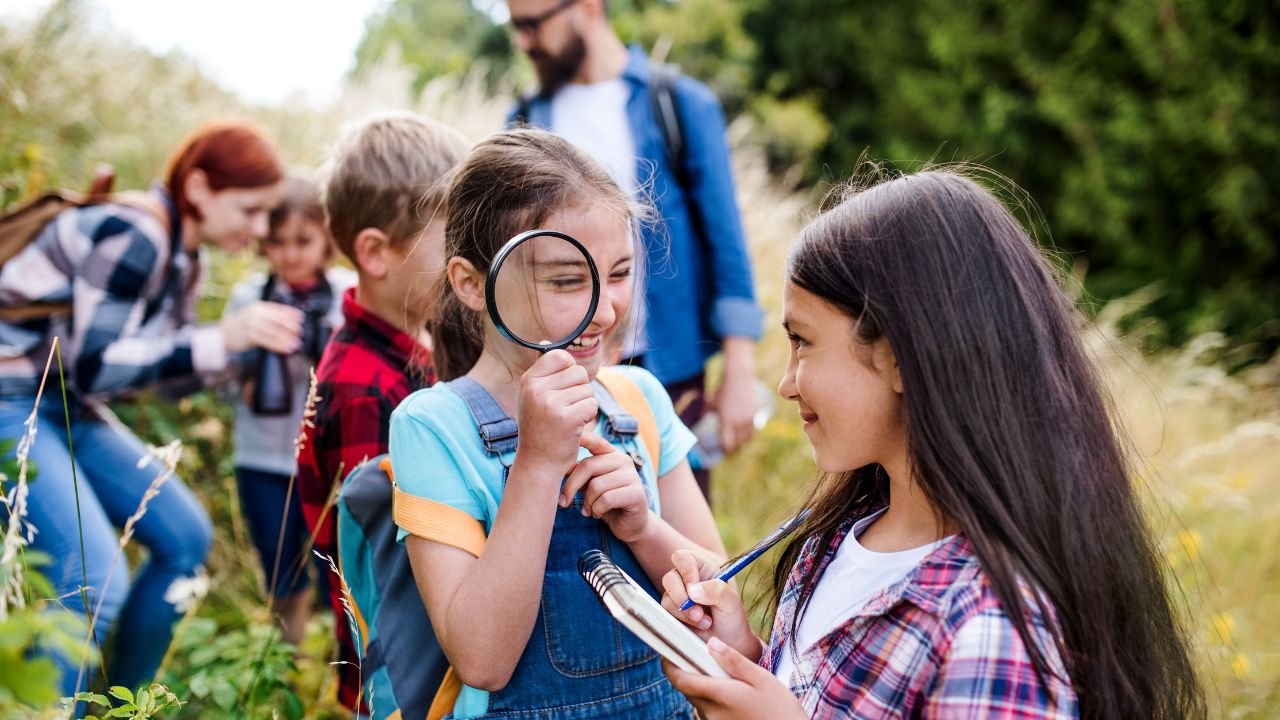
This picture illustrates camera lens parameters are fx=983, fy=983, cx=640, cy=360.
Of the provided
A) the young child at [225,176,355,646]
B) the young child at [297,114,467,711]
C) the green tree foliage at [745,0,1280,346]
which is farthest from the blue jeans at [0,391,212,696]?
the green tree foliage at [745,0,1280,346]

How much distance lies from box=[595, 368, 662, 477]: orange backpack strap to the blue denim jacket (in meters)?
1.38

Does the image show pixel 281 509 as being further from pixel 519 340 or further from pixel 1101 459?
pixel 1101 459

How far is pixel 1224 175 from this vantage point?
9.52 metres

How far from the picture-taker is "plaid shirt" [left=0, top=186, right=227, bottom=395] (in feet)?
9.29

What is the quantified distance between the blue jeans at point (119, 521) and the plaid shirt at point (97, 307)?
0.15m

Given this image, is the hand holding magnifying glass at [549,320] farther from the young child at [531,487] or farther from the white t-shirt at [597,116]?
the white t-shirt at [597,116]

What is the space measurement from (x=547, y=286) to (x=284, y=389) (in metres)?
2.07

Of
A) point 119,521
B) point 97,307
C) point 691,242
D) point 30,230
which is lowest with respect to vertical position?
point 119,521

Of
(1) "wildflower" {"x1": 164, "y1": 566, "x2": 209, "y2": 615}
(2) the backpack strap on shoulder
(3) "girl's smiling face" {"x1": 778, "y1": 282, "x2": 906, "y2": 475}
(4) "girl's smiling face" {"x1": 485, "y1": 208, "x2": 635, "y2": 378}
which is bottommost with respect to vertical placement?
(1) "wildflower" {"x1": 164, "y1": 566, "x2": 209, "y2": 615}

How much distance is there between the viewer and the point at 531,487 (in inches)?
59.6

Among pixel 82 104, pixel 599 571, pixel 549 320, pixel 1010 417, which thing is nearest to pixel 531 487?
pixel 599 571

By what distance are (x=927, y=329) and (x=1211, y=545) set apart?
4.55 metres

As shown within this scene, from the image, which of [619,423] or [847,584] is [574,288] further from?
[847,584]

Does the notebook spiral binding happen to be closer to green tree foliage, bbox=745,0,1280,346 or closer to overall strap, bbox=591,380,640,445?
overall strap, bbox=591,380,640,445
